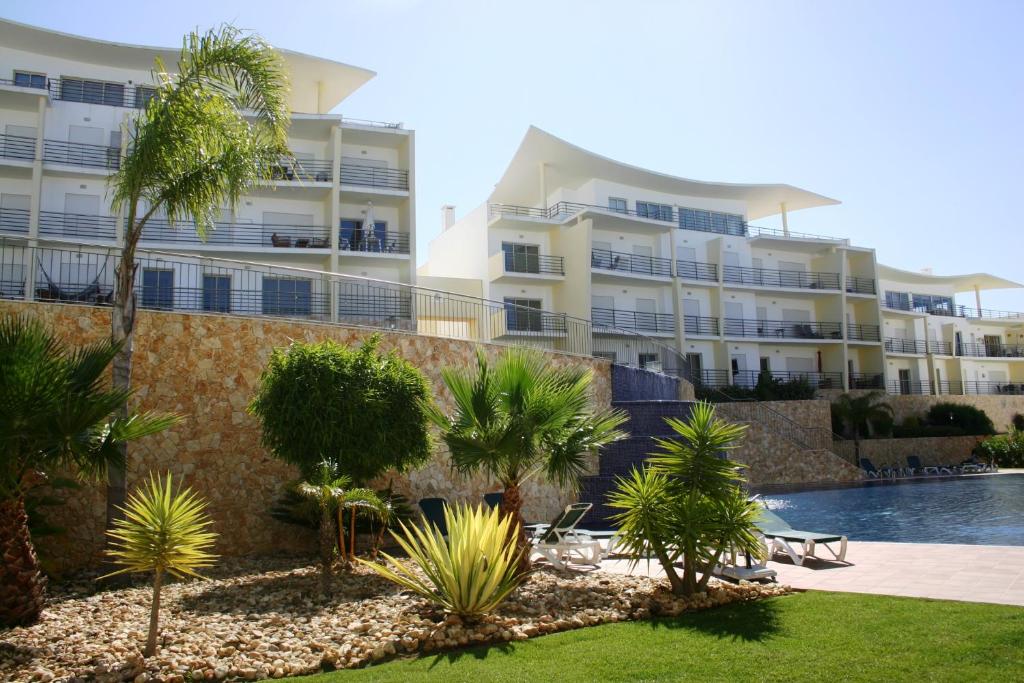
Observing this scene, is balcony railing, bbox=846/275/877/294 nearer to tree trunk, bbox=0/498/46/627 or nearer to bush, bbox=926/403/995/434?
bush, bbox=926/403/995/434

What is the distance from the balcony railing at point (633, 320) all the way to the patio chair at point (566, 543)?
23.6 metres

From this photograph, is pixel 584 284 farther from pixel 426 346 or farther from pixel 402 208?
pixel 426 346

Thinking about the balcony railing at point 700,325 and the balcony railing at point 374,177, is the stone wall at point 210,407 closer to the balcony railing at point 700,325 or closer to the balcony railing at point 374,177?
the balcony railing at point 374,177

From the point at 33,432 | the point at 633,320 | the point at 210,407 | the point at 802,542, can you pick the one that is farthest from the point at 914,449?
the point at 33,432

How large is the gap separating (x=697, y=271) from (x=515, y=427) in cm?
3161

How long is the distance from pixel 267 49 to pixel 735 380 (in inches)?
1258

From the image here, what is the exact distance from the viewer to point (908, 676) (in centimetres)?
521

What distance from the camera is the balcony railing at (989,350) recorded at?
167 feet

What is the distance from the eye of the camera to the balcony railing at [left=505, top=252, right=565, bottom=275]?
33.4 metres

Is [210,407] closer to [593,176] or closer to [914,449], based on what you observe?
[593,176]

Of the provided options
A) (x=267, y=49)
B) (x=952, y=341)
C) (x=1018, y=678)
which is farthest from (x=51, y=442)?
(x=952, y=341)

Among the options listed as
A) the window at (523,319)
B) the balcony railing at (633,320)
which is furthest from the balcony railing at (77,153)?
the balcony railing at (633,320)

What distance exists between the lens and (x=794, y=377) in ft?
132

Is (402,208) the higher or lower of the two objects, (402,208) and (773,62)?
the higher
